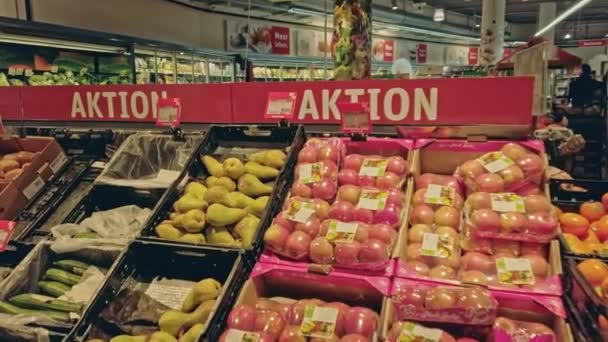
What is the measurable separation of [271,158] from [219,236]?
1.58ft

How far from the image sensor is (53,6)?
21.7 ft

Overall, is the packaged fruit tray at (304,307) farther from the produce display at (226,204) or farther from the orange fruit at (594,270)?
the orange fruit at (594,270)

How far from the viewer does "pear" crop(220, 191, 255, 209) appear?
2.06m

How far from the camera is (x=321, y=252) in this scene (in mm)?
1743

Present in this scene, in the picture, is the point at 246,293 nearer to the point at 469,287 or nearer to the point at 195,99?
the point at 469,287

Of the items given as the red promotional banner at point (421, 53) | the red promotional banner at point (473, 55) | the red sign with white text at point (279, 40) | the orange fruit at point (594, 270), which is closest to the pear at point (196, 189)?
the orange fruit at point (594, 270)

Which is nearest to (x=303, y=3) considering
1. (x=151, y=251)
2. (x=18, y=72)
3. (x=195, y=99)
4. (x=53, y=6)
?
(x=53, y=6)

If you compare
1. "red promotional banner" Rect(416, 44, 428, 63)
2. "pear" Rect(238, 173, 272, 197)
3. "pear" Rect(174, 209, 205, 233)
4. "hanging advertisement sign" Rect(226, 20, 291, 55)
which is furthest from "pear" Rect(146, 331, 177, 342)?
"red promotional banner" Rect(416, 44, 428, 63)

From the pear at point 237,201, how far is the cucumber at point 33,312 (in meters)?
0.74

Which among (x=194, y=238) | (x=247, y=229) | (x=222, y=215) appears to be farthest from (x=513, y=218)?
(x=194, y=238)

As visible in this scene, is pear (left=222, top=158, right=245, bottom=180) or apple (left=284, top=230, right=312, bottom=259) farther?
pear (left=222, top=158, right=245, bottom=180)

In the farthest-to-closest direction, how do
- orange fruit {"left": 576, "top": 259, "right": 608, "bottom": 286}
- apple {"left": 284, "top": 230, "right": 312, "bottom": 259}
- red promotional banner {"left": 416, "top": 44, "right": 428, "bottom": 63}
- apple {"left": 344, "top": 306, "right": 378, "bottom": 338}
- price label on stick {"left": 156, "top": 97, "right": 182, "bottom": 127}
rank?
red promotional banner {"left": 416, "top": 44, "right": 428, "bottom": 63}, price label on stick {"left": 156, "top": 97, "right": 182, "bottom": 127}, apple {"left": 284, "top": 230, "right": 312, "bottom": 259}, orange fruit {"left": 576, "top": 259, "right": 608, "bottom": 286}, apple {"left": 344, "top": 306, "right": 378, "bottom": 338}

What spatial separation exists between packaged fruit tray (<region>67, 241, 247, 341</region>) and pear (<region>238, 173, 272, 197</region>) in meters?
0.40

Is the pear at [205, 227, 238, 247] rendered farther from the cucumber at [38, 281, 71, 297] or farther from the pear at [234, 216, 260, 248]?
the cucumber at [38, 281, 71, 297]
